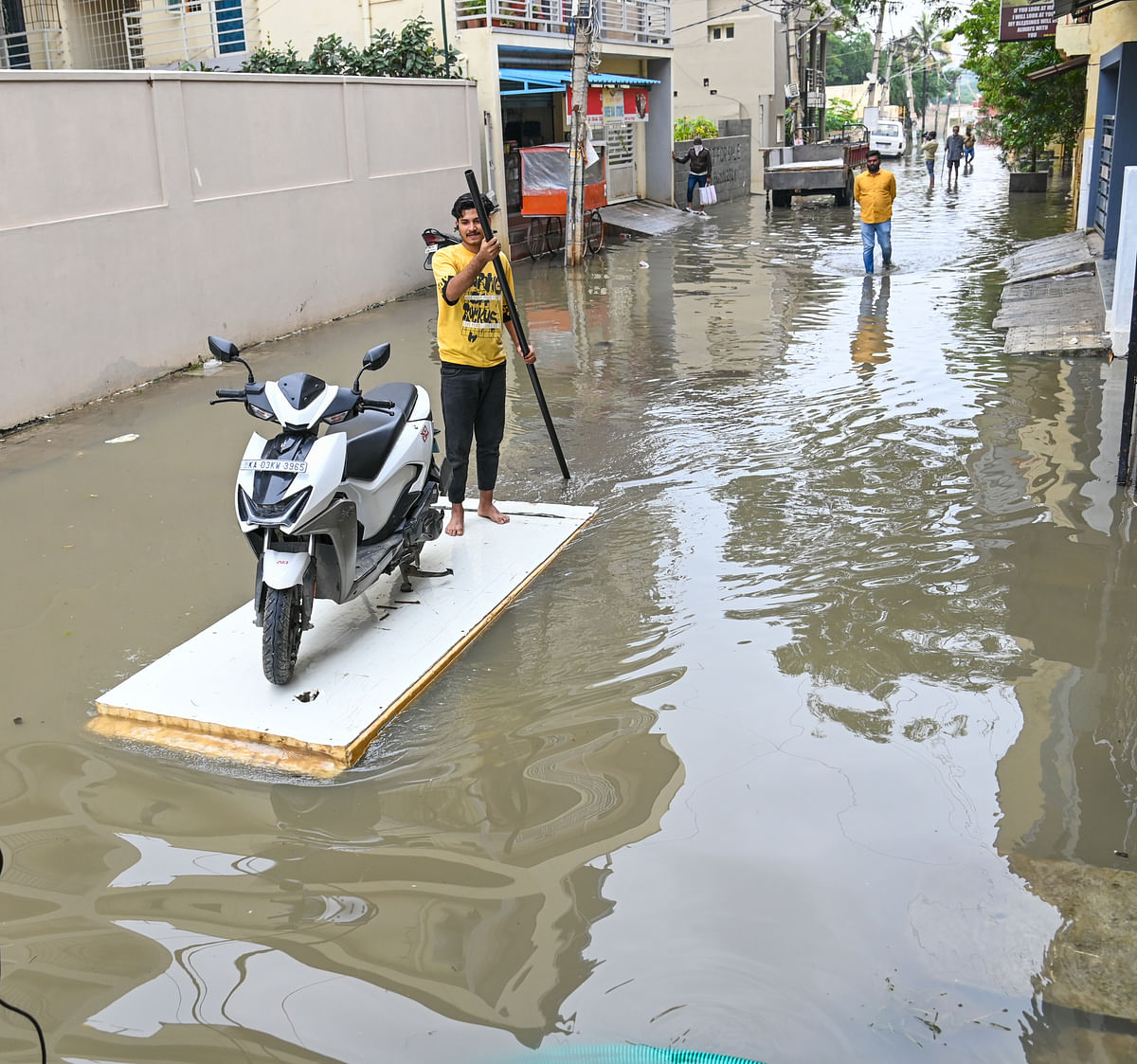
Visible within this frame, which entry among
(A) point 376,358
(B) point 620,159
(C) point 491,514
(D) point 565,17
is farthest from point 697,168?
(A) point 376,358

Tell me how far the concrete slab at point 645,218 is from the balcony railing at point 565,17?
3.35 meters

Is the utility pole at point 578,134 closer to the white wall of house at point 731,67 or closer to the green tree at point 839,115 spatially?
the white wall of house at point 731,67

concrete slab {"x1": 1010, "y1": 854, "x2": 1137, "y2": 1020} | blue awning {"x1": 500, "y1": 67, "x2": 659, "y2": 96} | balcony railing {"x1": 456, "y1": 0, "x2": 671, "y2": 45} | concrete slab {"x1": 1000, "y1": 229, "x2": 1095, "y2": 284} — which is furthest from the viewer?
blue awning {"x1": 500, "y1": 67, "x2": 659, "y2": 96}

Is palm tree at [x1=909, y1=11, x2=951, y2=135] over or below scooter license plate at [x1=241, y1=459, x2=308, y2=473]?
over

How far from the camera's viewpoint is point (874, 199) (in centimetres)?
1514

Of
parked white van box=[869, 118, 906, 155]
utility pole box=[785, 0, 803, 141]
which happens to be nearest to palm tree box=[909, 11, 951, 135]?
parked white van box=[869, 118, 906, 155]

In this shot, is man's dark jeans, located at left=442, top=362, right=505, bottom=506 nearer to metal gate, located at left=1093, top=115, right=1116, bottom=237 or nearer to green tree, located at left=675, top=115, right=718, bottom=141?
metal gate, located at left=1093, top=115, right=1116, bottom=237

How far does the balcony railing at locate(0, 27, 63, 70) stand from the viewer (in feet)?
59.5

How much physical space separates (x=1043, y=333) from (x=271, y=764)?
9.16 meters

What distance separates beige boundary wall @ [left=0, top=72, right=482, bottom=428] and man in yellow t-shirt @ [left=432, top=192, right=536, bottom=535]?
15.7ft

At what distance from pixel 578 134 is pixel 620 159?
27.9ft

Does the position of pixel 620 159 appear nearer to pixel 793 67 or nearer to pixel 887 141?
pixel 793 67

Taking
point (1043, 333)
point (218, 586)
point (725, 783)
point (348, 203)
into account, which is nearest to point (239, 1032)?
point (725, 783)

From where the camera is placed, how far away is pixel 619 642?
16.4 ft
